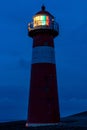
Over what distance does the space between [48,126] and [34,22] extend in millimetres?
7100

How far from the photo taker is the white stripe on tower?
23.5 metres

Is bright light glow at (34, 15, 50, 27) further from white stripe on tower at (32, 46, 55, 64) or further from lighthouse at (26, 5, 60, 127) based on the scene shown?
white stripe on tower at (32, 46, 55, 64)

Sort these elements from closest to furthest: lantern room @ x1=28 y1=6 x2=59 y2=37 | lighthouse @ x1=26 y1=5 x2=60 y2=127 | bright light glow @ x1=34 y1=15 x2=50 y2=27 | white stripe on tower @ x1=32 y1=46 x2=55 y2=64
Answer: lighthouse @ x1=26 y1=5 x2=60 y2=127, white stripe on tower @ x1=32 y1=46 x2=55 y2=64, lantern room @ x1=28 y1=6 x2=59 y2=37, bright light glow @ x1=34 y1=15 x2=50 y2=27

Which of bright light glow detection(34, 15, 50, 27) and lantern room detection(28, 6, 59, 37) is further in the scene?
bright light glow detection(34, 15, 50, 27)

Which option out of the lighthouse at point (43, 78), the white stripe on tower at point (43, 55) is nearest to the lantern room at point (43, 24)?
the lighthouse at point (43, 78)

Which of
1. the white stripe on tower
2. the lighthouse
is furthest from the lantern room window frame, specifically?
the white stripe on tower

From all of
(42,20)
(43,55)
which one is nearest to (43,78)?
(43,55)

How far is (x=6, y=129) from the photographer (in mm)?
24156

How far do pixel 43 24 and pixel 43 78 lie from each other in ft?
12.0

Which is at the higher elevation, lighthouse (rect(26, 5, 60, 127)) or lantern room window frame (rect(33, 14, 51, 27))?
lantern room window frame (rect(33, 14, 51, 27))

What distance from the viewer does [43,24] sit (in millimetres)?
23969

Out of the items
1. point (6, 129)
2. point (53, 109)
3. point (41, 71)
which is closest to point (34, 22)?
point (41, 71)

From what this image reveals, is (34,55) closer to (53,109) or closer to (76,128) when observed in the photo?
(53,109)

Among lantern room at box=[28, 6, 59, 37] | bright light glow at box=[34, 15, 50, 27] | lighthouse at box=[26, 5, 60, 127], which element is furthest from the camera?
bright light glow at box=[34, 15, 50, 27]
